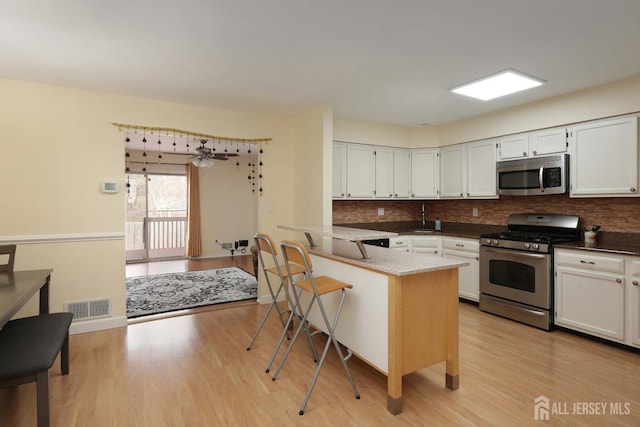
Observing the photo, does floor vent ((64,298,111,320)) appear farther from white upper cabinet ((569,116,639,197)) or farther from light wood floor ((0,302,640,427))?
white upper cabinet ((569,116,639,197))

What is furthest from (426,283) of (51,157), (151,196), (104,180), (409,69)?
(151,196)

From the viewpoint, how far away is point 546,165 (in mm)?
3705

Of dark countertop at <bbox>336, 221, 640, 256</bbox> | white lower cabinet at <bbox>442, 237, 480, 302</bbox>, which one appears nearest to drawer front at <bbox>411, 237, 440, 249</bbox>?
dark countertop at <bbox>336, 221, 640, 256</bbox>

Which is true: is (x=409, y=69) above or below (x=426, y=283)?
above

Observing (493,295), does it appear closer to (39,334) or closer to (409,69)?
(409,69)

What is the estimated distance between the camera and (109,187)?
3.54 metres

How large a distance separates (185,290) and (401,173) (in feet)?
11.9

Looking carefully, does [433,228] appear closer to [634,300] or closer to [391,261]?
[634,300]

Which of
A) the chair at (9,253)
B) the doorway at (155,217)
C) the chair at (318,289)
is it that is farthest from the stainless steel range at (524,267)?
the doorway at (155,217)

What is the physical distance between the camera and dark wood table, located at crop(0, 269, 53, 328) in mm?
1768

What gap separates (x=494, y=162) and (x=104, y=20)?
4173mm

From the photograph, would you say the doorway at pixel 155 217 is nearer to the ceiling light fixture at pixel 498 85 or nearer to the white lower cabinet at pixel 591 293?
the ceiling light fixture at pixel 498 85

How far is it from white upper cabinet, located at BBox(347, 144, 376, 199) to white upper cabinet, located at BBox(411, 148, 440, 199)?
2.41 ft

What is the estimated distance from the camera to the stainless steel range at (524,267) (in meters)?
3.39
